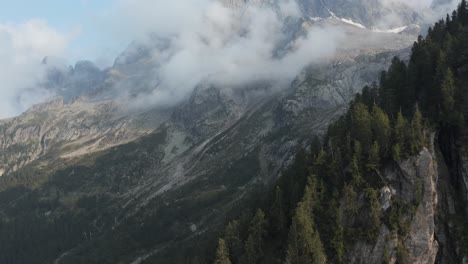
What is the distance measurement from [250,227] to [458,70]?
63.8 m

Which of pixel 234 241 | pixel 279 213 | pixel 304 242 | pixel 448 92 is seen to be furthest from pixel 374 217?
pixel 448 92

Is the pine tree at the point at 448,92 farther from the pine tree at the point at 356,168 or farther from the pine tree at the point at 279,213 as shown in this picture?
the pine tree at the point at 279,213

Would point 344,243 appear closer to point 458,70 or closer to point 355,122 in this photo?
point 355,122

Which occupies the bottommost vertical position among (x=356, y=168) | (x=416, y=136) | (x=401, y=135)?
(x=356, y=168)

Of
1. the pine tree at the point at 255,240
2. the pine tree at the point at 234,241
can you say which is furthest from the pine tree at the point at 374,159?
the pine tree at the point at 234,241

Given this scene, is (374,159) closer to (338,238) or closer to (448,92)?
(338,238)

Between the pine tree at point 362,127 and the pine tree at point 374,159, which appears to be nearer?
the pine tree at point 374,159

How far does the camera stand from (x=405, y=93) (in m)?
127

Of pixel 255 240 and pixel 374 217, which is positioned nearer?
pixel 374 217

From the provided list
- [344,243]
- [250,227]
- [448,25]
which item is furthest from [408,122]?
[448,25]

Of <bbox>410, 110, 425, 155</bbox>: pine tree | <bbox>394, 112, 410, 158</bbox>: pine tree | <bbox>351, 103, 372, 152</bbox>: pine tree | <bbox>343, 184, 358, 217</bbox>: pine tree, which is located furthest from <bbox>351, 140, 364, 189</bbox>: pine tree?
<bbox>410, 110, 425, 155</bbox>: pine tree

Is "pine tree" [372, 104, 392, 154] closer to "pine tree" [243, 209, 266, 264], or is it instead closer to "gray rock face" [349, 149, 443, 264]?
"gray rock face" [349, 149, 443, 264]

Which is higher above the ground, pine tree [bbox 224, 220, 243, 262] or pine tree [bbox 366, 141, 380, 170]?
pine tree [bbox 366, 141, 380, 170]

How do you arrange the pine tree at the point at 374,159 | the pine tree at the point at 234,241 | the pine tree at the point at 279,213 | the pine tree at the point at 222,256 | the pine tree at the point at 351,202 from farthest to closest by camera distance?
1. the pine tree at the point at 234,241
2. the pine tree at the point at 279,213
3. the pine tree at the point at 222,256
4. the pine tree at the point at 374,159
5. the pine tree at the point at 351,202
